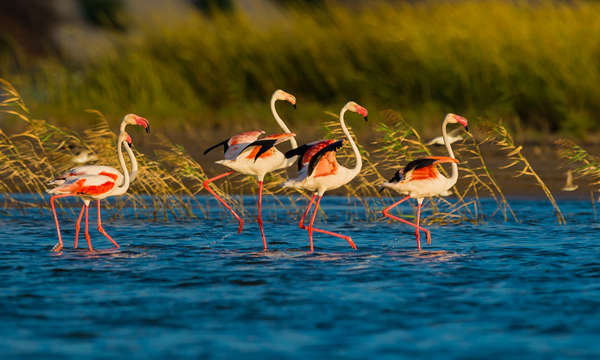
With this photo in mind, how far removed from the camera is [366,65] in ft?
56.5

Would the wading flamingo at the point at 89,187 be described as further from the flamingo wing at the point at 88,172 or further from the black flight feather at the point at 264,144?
the black flight feather at the point at 264,144

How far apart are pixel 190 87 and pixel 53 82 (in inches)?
103

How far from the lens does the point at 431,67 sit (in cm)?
1641

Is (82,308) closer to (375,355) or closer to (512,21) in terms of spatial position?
(375,355)

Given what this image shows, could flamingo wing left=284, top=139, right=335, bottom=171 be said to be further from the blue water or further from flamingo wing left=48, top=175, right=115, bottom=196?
→ flamingo wing left=48, top=175, right=115, bottom=196

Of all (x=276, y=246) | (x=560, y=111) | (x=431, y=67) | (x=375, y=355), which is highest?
(x=431, y=67)

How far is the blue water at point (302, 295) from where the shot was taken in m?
4.81

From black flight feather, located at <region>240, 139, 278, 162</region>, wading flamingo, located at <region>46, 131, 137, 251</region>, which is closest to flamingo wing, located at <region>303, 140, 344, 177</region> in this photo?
black flight feather, located at <region>240, 139, 278, 162</region>

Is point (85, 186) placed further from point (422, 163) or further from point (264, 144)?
point (422, 163)

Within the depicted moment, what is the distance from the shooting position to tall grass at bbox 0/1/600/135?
15.5 meters

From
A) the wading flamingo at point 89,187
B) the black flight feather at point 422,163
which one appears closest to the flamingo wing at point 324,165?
the black flight feather at point 422,163

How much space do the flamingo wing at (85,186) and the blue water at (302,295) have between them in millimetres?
493

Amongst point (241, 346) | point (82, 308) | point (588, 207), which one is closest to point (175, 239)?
point (82, 308)

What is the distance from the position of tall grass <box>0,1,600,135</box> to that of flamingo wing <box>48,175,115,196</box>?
8.76 meters
